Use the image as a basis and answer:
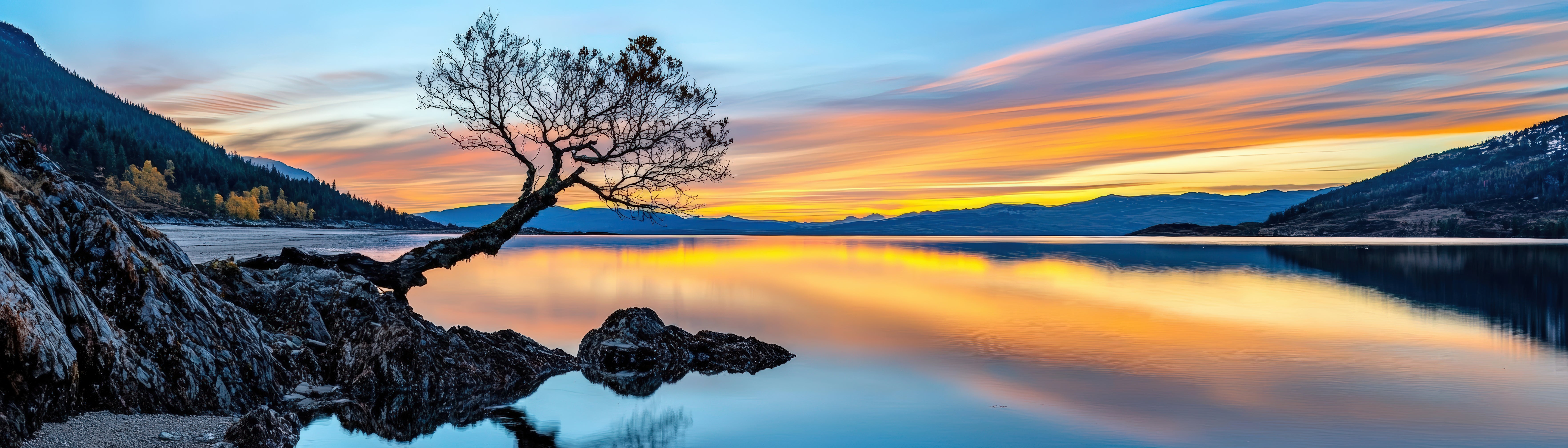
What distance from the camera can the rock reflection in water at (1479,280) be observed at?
25.7 m

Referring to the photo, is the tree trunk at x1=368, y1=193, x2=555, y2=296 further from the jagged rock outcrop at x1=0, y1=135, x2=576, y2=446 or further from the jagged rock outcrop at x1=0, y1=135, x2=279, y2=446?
the jagged rock outcrop at x1=0, y1=135, x2=279, y2=446

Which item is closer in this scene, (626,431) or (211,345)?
(211,345)

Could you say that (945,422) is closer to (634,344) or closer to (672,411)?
(672,411)

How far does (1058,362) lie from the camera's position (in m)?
17.9

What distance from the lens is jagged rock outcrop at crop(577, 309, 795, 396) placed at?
50.8 feet

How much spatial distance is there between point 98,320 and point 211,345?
159 cm

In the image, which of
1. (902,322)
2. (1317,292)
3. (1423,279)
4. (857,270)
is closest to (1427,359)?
(902,322)

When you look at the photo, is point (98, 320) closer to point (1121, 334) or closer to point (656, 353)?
point (656, 353)

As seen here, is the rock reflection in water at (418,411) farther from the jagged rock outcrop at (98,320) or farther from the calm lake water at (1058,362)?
the jagged rock outcrop at (98,320)

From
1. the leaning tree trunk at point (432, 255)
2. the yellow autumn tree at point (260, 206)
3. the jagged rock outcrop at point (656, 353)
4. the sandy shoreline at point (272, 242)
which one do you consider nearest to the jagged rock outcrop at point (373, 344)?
the jagged rock outcrop at point (656, 353)

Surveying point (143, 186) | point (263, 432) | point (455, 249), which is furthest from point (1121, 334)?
point (143, 186)

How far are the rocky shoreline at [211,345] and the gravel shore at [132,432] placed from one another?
0.07 meters

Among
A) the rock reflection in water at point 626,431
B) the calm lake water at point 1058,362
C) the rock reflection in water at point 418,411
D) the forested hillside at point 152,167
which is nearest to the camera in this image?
the rock reflection in water at point 626,431

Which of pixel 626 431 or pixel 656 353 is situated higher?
pixel 656 353
